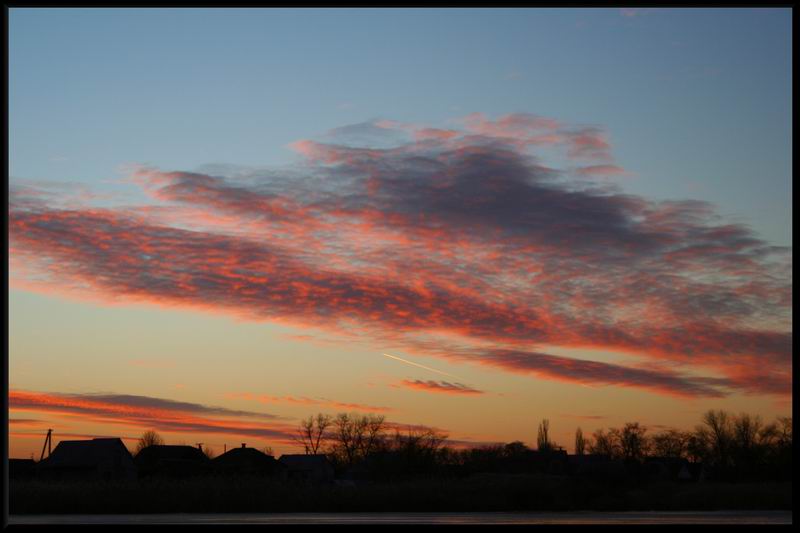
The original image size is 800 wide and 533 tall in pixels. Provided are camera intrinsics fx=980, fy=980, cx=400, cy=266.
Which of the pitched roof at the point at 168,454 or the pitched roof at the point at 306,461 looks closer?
the pitched roof at the point at 168,454

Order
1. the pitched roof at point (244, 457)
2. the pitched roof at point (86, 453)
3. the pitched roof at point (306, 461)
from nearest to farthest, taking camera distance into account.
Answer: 1. the pitched roof at point (86, 453)
2. the pitched roof at point (244, 457)
3. the pitched roof at point (306, 461)

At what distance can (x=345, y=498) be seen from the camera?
178ft

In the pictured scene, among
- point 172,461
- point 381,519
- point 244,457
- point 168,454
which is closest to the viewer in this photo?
point 381,519

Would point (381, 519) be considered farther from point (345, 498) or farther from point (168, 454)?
point (168, 454)

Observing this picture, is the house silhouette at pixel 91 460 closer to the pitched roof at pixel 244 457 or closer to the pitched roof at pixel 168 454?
the pitched roof at pixel 168 454

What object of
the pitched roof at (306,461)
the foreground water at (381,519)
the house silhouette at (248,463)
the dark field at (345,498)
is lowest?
the pitched roof at (306,461)

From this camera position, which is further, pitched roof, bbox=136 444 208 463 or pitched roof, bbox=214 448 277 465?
pitched roof, bbox=136 444 208 463

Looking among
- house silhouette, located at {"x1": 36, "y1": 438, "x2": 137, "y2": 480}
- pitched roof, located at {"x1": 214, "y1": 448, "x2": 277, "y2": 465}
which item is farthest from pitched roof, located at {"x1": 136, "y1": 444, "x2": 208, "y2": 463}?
house silhouette, located at {"x1": 36, "y1": 438, "x2": 137, "y2": 480}

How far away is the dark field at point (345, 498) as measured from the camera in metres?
50.0

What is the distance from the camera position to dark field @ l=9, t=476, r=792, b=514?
164 ft

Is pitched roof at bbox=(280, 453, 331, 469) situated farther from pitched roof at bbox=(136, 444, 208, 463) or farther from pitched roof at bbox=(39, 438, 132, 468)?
pitched roof at bbox=(39, 438, 132, 468)

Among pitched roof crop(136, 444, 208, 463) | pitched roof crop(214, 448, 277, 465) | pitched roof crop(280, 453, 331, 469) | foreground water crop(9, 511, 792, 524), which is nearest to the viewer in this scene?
foreground water crop(9, 511, 792, 524)

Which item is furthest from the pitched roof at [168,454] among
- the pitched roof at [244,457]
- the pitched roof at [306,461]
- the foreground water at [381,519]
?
the foreground water at [381,519]

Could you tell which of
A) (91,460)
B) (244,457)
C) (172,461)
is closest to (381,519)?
(172,461)
